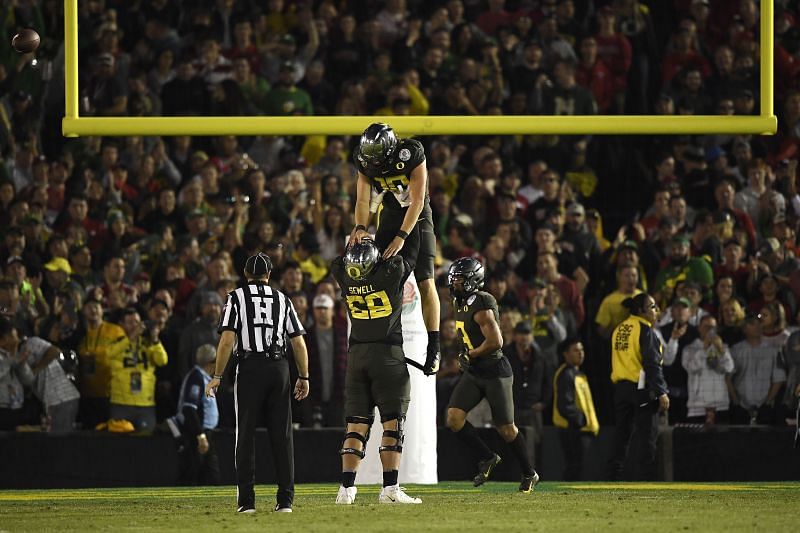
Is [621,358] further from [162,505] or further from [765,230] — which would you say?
[162,505]

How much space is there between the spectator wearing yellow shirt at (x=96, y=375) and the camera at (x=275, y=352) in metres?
4.53

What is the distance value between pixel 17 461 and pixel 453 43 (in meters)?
7.49

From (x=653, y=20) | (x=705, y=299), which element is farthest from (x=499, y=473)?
(x=653, y=20)

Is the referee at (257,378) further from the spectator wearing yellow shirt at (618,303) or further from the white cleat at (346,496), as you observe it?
the spectator wearing yellow shirt at (618,303)

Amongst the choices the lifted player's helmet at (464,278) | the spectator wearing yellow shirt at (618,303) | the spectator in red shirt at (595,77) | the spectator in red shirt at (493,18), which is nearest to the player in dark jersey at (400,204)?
the lifted player's helmet at (464,278)

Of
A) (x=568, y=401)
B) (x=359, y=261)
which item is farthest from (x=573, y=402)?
(x=359, y=261)

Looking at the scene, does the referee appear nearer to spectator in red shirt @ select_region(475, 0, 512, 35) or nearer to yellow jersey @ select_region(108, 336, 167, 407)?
yellow jersey @ select_region(108, 336, 167, 407)

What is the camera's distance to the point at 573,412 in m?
14.2

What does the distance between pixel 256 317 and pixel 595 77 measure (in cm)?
901

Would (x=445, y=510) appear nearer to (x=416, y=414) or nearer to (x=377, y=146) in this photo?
(x=377, y=146)

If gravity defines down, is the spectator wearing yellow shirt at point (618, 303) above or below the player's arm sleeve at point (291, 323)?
above

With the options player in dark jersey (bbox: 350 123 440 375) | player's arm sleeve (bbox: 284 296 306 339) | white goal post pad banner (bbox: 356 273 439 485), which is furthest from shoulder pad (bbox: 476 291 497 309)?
player's arm sleeve (bbox: 284 296 306 339)

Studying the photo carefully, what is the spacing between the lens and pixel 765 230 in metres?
16.1

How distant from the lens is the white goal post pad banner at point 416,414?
1241 cm
